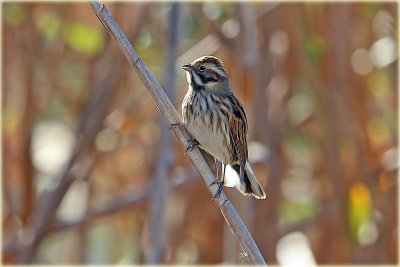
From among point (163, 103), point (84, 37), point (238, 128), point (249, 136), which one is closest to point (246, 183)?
point (238, 128)

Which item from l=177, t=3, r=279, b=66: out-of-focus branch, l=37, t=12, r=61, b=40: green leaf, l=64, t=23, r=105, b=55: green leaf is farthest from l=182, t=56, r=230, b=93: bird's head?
l=37, t=12, r=61, b=40: green leaf

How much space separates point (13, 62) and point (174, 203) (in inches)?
38.9

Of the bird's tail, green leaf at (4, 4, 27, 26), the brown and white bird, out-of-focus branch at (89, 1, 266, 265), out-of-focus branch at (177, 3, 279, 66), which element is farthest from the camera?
green leaf at (4, 4, 27, 26)

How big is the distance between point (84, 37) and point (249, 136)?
33.5 inches

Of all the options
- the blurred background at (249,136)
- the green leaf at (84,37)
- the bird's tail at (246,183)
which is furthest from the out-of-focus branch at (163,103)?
the green leaf at (84,37)

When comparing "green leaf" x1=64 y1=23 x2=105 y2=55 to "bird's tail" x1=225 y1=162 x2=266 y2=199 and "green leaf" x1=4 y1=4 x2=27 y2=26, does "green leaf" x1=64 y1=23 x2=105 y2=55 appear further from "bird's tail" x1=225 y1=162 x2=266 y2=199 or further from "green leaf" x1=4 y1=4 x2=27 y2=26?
"bird's tail" x1=225 y1=162 x2=266 y2=199

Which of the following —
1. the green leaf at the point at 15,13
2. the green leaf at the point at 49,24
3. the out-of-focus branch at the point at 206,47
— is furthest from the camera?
the green leaf at the point at 49,24

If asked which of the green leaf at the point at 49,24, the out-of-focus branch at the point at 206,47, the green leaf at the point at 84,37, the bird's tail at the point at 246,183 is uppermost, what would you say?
the green leaf at the point at 49,24

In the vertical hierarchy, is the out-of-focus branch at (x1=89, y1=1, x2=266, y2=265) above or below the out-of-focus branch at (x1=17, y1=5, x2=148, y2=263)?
below

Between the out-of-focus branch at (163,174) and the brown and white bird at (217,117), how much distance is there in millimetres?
76

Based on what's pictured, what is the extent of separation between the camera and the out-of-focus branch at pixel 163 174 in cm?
255

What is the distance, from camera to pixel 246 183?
96.4 inches

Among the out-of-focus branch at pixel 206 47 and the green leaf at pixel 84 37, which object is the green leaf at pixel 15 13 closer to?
the green leaf at pixel 84 37

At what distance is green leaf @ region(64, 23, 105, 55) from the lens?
343 centimetres
